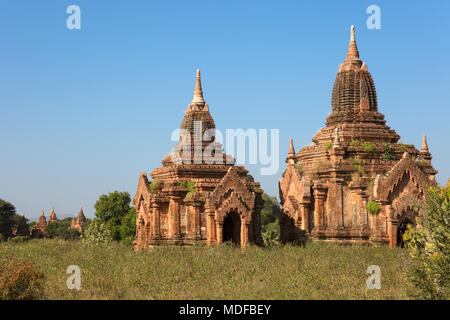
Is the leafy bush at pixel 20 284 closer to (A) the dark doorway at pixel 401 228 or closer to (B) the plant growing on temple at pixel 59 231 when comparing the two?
(A) the dark doorway at pixel 401 228

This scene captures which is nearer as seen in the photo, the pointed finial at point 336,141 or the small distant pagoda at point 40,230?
the pointed finial at point 336,141

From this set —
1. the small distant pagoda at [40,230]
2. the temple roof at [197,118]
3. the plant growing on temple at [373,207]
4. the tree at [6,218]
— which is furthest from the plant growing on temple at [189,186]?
the small distant pagoda at [40,230]

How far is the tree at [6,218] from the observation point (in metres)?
64.6

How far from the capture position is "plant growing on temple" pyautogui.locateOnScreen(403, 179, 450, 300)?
16422 mm

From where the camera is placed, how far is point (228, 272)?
20094 millimetres

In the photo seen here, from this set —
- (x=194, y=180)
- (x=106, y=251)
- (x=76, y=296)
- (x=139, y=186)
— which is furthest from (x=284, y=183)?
(x=76, y=296)

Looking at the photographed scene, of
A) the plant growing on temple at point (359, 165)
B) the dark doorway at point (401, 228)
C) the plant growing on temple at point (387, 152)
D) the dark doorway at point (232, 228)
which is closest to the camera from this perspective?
the dark doorway at point (401, 228)

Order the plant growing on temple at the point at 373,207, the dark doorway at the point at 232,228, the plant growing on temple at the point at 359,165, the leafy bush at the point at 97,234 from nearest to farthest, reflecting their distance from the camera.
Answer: the plant growing on temple at the point at 373,207 < the dark doorway at the point at 232,228 < the plant growing on temple at the point at 359,165 < the leafy bush at the point at 97,234

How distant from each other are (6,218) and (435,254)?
5653cm

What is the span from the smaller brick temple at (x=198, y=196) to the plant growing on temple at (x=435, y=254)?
10.6 metres

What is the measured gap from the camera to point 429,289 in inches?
647

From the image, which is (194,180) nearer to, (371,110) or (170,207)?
(170,207)

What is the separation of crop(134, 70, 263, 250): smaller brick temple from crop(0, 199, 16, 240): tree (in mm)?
38571
